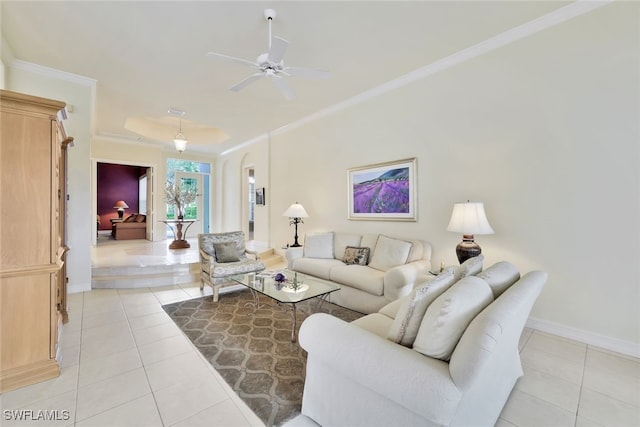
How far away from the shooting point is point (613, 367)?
6.95 ft

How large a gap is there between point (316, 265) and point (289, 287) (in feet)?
3.08

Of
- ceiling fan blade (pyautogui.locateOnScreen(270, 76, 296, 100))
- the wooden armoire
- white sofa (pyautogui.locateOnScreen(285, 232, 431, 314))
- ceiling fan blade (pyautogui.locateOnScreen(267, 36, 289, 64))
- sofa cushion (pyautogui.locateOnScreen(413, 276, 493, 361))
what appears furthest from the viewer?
white sofa (pyautogui.locateOnScreen(285, 232, 431, 314))

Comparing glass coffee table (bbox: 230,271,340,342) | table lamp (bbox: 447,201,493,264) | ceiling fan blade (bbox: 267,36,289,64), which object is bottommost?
glass coffee table (bbox: 230,271,340,342)

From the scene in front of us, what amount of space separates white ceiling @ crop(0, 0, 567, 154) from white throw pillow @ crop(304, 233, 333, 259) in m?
2.33

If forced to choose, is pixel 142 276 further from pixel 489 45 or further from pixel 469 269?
pixel 489 45

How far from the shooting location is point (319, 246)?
Answer: 4.31 m

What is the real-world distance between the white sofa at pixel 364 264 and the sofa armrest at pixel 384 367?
1.68m

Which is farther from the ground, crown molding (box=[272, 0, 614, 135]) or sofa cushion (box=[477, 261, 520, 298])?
crown molding (box=[272, 0, 614, 135])

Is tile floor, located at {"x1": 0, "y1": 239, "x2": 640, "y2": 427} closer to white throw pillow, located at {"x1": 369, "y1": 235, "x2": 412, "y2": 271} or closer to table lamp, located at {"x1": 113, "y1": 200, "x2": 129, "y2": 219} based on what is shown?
white throw pillow, located at {"x1": 369, "y1": 235, "x2": 412, "y2": 271}

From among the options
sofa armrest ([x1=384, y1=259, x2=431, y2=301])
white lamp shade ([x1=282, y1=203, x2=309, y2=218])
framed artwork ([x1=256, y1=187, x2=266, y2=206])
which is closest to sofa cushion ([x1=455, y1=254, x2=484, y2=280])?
sofa armrest ([x1=384, y1=259, x2=431, y2=301])

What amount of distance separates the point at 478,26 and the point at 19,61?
5552 millimetres

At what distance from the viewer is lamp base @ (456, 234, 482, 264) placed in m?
2.83

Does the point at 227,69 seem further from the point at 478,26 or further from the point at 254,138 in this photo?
the point at 254,138

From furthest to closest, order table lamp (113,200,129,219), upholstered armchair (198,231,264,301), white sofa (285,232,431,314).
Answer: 1. table lamp (113,200,129,219)
2. upholstered armchair (198,231,264,301)
3. white sofa (285,232,431,314)
